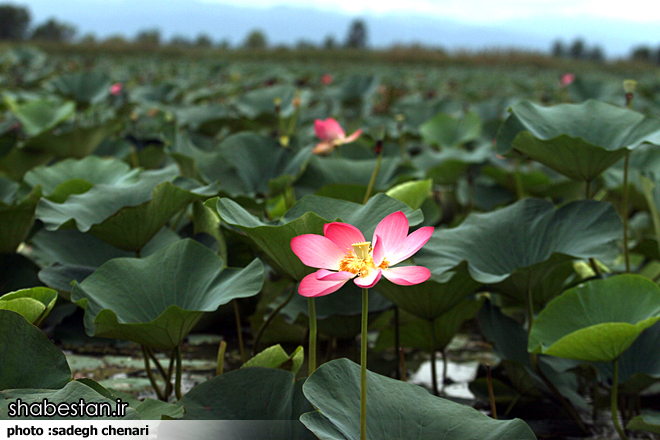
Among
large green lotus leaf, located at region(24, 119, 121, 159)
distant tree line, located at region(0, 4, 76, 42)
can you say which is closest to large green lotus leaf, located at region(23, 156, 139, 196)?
large green lotus leaf, located at region(24, 119, 121, 159)

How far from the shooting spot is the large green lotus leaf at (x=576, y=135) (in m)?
0.93

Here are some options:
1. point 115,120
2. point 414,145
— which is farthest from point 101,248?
point 414,145

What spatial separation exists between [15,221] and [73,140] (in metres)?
0.75

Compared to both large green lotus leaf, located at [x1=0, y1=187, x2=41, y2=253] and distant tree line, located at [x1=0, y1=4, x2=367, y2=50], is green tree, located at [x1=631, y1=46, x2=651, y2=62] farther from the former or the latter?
large green lotus leaf, located at [x1=0, y1=187, x2=41, y2=253]

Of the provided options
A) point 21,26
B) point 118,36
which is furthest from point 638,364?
point 21,26

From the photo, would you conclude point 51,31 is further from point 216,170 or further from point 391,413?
point 391,413

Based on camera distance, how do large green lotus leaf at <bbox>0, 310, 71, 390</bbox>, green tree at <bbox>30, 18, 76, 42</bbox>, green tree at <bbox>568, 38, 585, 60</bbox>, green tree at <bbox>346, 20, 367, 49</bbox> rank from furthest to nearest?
green tree at <bbox>346, 20, 367, 49</bbox> < green tree at <bbox>568, 38, 585, 60</bbox> < green tree at <bbox>30, 18, 76, 42</bbox> < large green lotus leaf at <bbox>0, 310, 71, 390</bbox>

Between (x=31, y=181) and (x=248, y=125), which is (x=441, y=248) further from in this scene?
(x=248, y=125)

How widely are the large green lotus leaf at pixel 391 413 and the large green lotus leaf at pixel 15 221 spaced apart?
0.63 metres

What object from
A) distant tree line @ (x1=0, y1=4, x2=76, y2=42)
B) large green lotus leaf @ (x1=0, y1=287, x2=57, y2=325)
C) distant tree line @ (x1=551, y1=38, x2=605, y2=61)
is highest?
distant tree line @ (x1=0, y1=4, x2=76, y2=42)

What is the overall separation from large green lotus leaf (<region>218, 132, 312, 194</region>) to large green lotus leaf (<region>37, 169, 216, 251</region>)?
38 centimetres

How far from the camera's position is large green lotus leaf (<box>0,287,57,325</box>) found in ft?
2.13

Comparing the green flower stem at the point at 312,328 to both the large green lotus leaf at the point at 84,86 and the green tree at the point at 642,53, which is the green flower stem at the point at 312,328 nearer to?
the large green lotus leaf at the point at 84,86

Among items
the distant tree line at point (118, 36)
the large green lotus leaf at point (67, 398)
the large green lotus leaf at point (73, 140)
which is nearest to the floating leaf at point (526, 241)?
the large green lotus leaf at point (67, 398)
